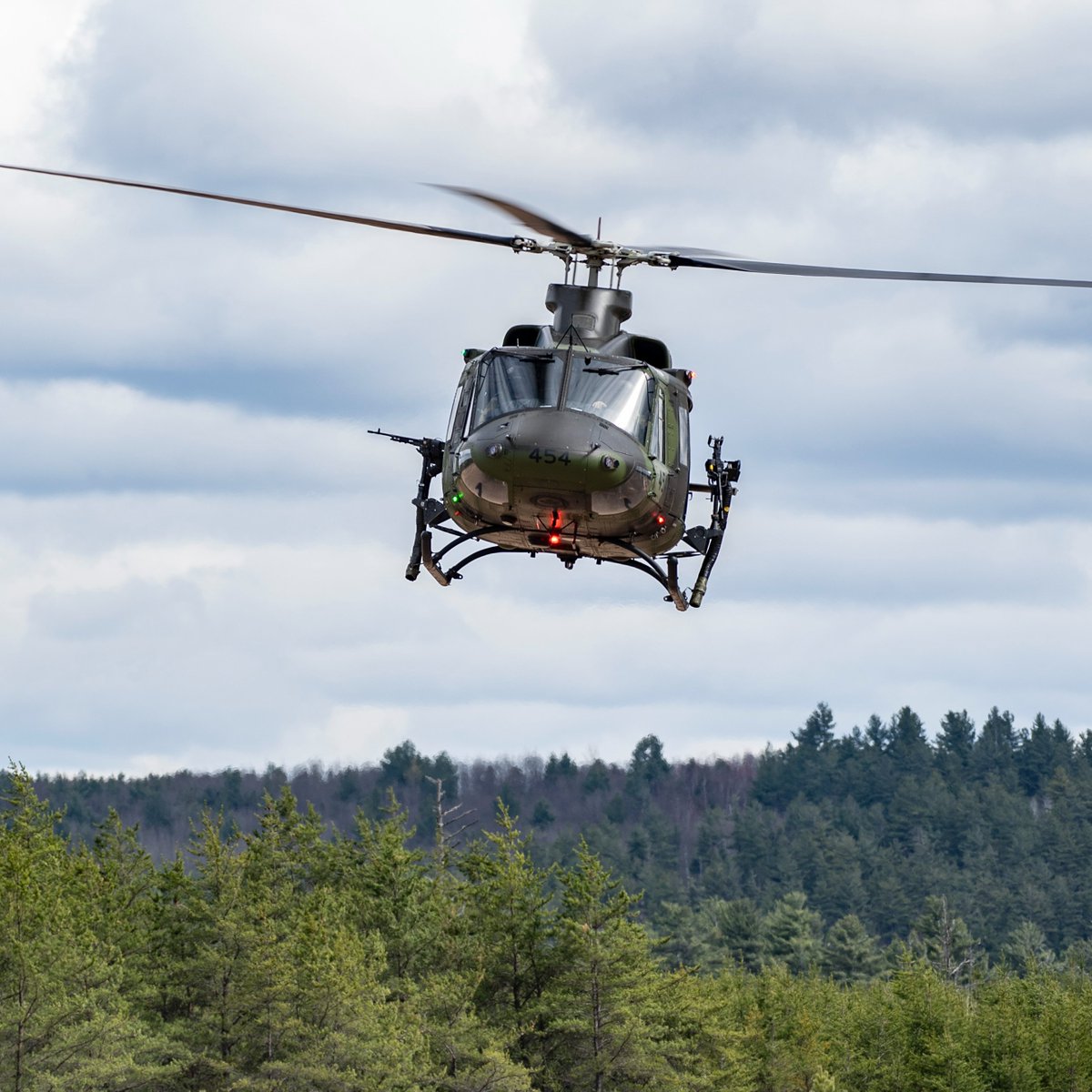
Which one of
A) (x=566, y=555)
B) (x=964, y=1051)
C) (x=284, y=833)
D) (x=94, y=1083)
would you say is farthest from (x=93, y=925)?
(x=566, y=555)

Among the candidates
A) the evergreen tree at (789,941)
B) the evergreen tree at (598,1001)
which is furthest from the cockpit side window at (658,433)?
the evergreen tree at (789,941)

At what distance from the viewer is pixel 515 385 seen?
1045 inches

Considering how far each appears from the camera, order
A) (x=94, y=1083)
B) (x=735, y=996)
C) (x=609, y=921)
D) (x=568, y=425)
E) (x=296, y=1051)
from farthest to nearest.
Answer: (x=735, y=996)
(x=609, y=921)
(x=296, y=1051)
(x=94, y=1083)
(x=568, y=425)

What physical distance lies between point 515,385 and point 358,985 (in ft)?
121

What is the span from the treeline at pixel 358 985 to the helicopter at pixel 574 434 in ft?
100

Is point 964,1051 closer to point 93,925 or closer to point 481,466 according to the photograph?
point 93,925

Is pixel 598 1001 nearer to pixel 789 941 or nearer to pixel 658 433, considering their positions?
pixel 658 433

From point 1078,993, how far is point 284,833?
116 ft

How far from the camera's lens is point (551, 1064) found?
6612cm

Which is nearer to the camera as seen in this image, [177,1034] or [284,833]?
[177,1034]

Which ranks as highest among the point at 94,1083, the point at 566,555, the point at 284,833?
the point at 284,833

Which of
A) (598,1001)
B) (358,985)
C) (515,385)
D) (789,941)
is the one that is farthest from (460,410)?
(789,941)

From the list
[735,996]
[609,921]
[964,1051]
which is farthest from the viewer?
[735,996]

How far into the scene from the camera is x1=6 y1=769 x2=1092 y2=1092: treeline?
187 feet
